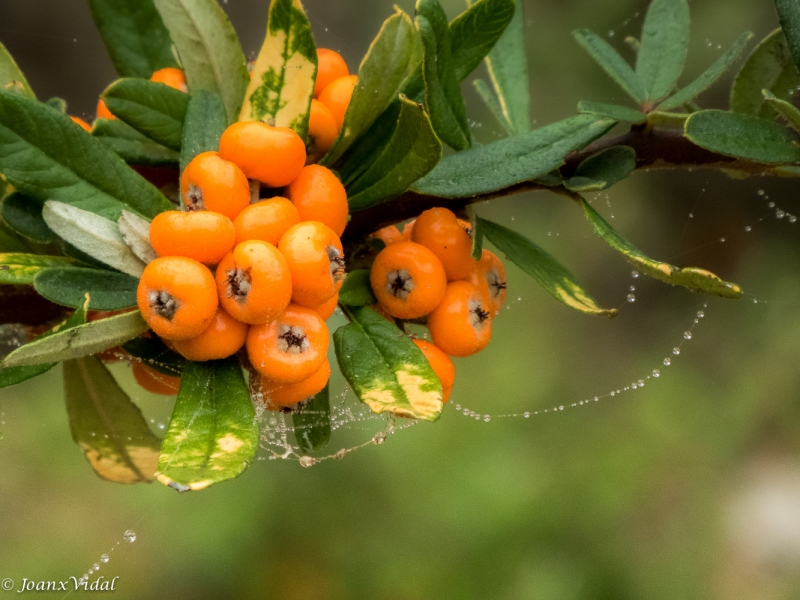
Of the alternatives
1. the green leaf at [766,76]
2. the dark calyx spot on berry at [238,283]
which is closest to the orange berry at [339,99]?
the dark calyx spot on berry at [238,283]

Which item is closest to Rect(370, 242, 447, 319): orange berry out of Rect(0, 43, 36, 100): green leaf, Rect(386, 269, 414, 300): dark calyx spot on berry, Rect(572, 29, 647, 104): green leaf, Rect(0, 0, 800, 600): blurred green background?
Rect(386, 269, 414, 300): dark calyx spot on berry

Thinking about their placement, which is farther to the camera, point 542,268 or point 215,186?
→ point 542,268

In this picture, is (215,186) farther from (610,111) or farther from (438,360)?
(610,111)

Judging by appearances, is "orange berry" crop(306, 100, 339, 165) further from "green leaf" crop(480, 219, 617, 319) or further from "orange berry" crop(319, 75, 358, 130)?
"green leaf" crop(480, 219, 617, 319)

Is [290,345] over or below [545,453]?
over

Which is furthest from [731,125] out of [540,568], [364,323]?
[540,568]

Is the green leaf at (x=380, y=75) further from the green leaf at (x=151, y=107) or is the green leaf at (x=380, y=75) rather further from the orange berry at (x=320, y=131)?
the green leaf at (x=151, y=107)

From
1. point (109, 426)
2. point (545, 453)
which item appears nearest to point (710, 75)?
point (109, 426)
